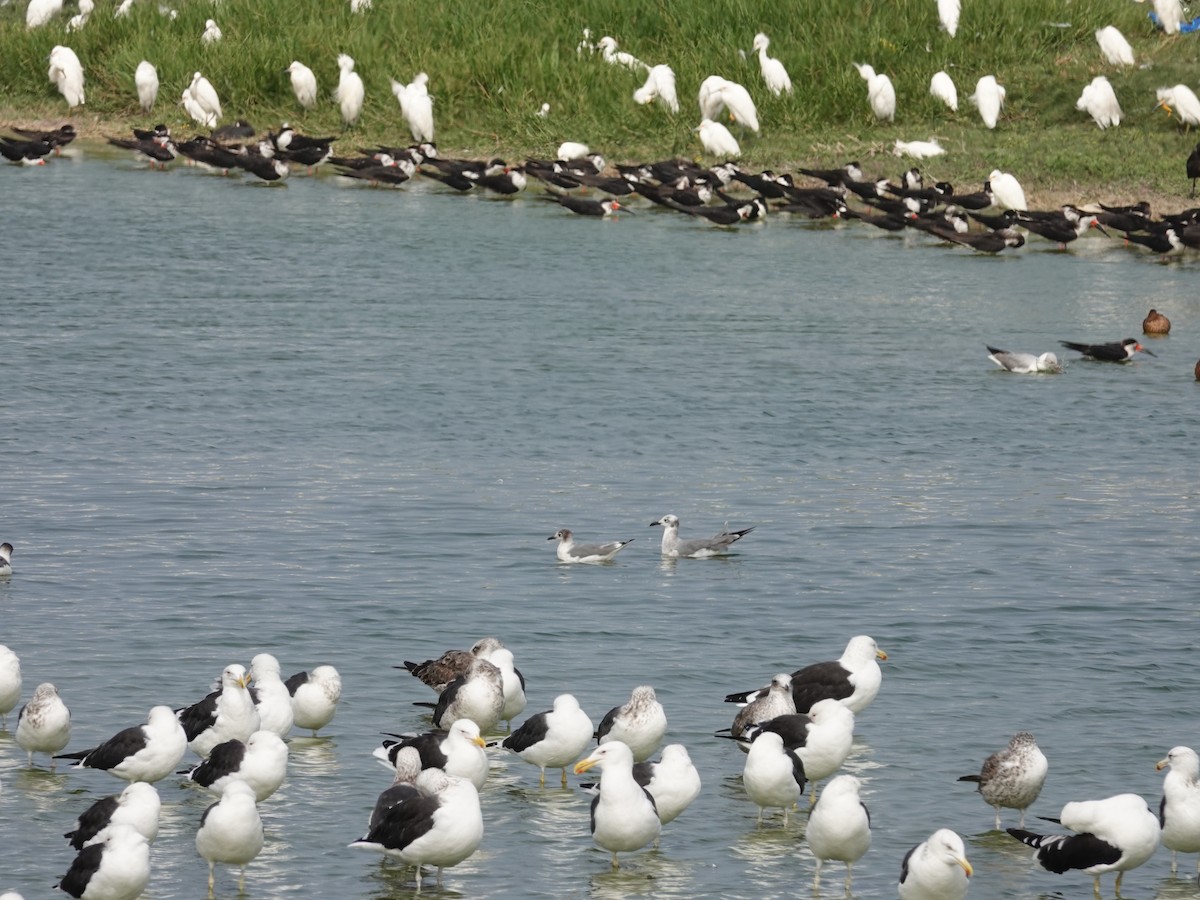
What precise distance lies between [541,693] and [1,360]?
1299cm

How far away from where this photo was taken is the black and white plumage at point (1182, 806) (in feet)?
35.2

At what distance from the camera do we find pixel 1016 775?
1123 centimetres

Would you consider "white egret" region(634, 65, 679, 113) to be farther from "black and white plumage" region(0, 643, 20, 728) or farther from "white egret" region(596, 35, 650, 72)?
"black and white plumage" region(0, 643, 20, 728)

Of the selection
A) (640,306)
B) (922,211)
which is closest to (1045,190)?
(922,211)

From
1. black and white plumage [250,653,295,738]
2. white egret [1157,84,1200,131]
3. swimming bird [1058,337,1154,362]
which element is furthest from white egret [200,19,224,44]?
black and white plumage [250,653,295,738]

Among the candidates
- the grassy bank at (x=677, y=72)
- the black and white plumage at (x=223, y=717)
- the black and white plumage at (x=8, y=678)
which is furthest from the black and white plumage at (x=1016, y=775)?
the grassy bank at (x=677, y=72)

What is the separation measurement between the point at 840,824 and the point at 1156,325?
18.5 metres

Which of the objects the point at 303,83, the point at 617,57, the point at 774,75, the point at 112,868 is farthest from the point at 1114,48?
the point at 112,868

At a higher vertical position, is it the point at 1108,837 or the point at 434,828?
the point at 1108,837

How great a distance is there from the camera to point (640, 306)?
29344 millimetres

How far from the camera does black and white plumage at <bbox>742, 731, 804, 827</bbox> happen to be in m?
11.1

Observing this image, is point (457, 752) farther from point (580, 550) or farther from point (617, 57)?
point (617, 57)

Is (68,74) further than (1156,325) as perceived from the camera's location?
Yes

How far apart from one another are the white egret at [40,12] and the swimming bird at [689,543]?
3996cm
